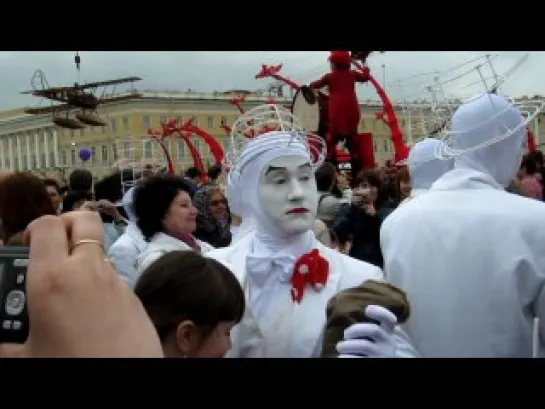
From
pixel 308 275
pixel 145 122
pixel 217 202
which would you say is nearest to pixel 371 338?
pixel 308 275

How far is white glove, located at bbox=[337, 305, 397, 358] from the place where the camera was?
5.78 feet

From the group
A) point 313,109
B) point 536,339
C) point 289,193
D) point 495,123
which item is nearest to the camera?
point 536,339

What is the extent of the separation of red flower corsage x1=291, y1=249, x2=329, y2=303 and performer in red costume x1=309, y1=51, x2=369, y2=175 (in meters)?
7.26

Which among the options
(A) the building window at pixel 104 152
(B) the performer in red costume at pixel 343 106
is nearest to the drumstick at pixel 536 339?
(B) the performer in red costume at pixel 343 106

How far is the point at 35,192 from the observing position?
330 centimetres

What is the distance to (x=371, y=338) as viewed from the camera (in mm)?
1800

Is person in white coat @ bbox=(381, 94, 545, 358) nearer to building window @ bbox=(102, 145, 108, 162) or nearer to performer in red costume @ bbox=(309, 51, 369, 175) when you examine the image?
performer in red costume @ bbox=(309, 51, 369, 175)

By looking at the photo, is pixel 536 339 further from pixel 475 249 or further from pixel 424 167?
pixel 424 167

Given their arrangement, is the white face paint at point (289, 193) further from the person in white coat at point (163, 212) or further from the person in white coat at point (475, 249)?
the person in white coat at point (163, 212)

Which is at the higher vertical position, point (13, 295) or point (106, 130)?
point (106, 130)

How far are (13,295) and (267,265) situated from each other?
1.66m

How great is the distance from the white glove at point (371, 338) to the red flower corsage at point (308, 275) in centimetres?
125
